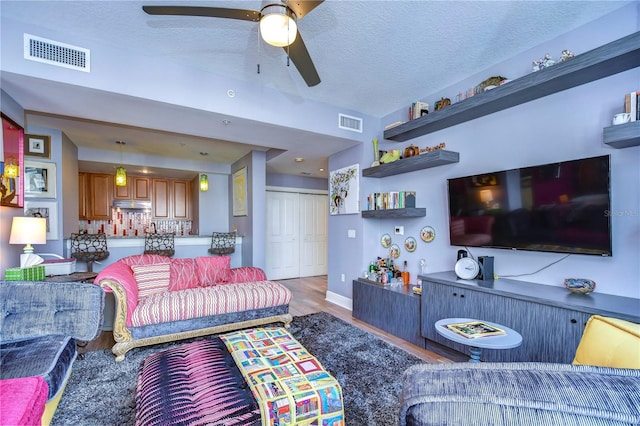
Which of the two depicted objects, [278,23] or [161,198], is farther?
[161,198]

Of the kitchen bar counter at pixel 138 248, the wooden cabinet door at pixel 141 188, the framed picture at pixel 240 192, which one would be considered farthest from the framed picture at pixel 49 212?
the framed picture at pixel 240 192

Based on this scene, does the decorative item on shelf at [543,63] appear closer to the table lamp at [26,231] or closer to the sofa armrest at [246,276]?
the sofa armrest at [246,276]

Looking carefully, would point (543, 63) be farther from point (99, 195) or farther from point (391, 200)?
point (99, 195)

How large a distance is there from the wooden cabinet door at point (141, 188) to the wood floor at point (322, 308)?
3.72 metres

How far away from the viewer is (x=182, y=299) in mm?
2879

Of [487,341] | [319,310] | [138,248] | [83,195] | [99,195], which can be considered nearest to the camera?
[487,341]

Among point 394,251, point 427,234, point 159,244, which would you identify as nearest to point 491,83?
point 427,234

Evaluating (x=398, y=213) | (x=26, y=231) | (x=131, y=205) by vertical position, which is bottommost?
(x=26, y=231)

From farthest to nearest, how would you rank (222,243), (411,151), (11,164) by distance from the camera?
(222,243) < (411,151) < (11,164)

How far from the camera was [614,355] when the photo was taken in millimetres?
1045

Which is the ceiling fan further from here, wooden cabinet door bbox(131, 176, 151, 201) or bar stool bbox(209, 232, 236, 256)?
wooden cabinet door bbox(131, 176, 151, 201)

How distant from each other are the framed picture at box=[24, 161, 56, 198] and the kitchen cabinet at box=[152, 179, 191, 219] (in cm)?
270

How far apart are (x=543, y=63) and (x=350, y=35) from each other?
1.55 m

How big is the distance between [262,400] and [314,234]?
5.58 m
